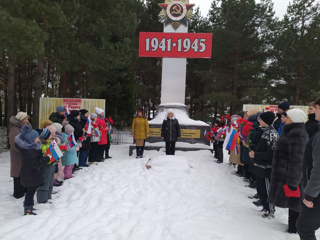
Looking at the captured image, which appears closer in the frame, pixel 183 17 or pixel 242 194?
pixel 242 194

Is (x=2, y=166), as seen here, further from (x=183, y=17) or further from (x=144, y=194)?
(x=183, y=17)

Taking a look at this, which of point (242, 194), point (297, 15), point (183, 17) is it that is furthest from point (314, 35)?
point (242, 194)

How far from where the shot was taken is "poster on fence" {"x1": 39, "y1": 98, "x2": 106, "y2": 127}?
10.1m

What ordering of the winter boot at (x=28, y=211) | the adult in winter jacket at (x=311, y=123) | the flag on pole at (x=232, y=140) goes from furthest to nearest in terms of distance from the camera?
the flag on pole at (x=232, y=140) → the adult in winter jacket at (x=311, y=123) → the winter boot at (x=28, y=211)

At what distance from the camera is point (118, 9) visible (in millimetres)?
12734

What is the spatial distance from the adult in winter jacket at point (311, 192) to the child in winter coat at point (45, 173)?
3.76 metres

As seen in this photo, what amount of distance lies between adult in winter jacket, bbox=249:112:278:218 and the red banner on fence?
9.58 meters

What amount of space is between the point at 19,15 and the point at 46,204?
7.19m

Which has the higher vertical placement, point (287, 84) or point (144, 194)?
point (287, 84)

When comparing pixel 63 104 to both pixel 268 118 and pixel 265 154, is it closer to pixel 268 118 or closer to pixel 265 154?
pixel 268 118

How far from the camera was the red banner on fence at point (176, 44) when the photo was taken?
12625 millimetres

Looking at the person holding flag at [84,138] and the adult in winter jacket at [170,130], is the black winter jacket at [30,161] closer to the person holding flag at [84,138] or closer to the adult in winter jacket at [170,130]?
the person holding flag at [84,138]

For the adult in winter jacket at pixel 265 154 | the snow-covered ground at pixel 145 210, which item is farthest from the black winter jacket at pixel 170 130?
the adult in winter jacket at pixel 265 154

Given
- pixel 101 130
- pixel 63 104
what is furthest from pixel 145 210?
pixel 63 104
